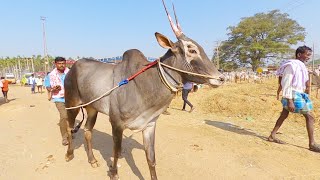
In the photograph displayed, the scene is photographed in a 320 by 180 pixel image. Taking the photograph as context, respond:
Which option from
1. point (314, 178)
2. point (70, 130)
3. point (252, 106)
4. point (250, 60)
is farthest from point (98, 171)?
point (250, 60)

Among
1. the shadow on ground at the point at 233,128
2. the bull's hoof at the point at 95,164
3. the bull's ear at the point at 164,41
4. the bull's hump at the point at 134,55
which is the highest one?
the bull's ear at the point at 164,41

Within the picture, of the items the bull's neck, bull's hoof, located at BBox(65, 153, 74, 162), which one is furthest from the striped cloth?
bull's hoof, located at BBox(65, 153, 74, 162)

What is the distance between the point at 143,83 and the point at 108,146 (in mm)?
2508

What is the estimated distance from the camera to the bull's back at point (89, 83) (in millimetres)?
3926

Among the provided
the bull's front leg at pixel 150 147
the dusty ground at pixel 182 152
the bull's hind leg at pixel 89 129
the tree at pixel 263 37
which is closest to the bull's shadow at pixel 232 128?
the dusty ground at pixel 182 152

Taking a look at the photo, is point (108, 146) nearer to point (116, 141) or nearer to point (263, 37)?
point (116, 141)

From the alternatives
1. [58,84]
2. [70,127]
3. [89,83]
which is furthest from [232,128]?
[58,84]

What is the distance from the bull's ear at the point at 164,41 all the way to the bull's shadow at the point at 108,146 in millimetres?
2019

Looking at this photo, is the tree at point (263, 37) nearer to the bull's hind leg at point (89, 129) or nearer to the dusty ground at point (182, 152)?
the dusty ground at point (182, 152)

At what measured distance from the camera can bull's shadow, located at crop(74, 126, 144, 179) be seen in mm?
4570

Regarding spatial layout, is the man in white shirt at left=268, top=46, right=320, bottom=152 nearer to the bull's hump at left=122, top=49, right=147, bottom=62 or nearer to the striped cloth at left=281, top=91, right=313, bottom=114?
the striped cloth at left=281, top=91, right=313, bottom=114

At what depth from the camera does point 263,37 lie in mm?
40188

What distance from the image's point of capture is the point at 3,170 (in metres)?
4.41

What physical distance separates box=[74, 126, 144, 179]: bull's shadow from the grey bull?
0.62 metres
